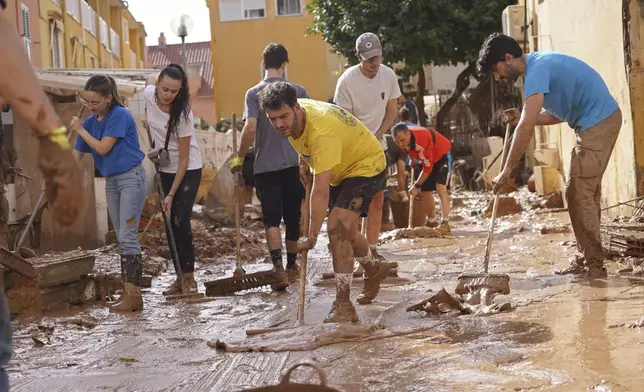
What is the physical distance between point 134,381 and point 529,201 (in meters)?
11.3

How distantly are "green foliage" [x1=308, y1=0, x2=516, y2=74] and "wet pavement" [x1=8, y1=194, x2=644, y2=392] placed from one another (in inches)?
628

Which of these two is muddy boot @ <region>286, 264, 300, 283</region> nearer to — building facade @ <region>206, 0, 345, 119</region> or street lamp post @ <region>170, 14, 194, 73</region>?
street lamp post @ <region>170, 14, 194, 73</region>

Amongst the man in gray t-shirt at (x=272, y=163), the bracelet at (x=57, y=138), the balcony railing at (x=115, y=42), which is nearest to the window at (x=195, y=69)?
the balcony railing at (x=115, y=42)

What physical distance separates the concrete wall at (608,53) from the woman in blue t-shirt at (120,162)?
187 inches

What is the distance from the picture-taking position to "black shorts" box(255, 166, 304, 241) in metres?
8.44

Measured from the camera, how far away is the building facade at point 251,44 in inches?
1650

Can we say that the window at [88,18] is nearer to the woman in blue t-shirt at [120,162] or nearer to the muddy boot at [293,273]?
the muddy boot at [293,273]

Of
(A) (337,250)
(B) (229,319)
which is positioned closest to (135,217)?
(B) (229,319)

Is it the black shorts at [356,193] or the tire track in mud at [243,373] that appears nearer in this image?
the tire track in mud at [243,373]

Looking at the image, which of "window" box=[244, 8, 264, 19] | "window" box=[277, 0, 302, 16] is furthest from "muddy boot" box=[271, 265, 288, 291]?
"window" box=[244, 8, 264, 19]

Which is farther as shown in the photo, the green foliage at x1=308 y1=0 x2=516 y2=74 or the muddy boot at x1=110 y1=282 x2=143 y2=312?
the green foliage at x1=308 y1=0 x2=516 y2=74

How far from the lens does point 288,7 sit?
42.8 meters

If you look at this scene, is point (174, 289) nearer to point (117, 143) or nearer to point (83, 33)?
point (117, 143)

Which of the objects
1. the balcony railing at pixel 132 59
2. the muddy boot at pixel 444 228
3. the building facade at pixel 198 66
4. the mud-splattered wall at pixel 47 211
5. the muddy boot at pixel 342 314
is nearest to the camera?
the muddy boot at pixel 342 314
